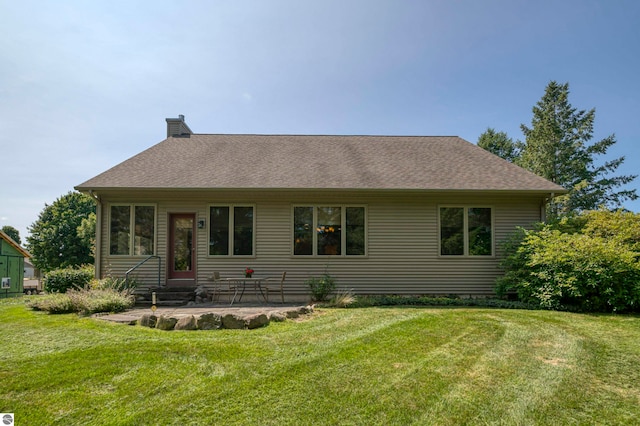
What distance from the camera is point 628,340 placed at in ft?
16.6

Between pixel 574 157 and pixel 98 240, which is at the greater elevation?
pixel 574 157

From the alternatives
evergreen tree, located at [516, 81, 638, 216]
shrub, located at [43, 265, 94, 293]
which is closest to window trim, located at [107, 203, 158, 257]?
shrub, located at [43, 265, 94, 293]

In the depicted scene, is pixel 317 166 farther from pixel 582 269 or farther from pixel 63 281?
pixel 63 281

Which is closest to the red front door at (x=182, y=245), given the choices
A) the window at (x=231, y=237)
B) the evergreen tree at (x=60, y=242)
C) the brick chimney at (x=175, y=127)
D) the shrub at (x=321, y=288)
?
the window at (x=231, y=237)

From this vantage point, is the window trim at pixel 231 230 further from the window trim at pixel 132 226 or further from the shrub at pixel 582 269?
the shrub at pixel 582 269

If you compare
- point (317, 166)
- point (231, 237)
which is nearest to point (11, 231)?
point (231, 237)

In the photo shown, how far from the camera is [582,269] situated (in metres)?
7.30

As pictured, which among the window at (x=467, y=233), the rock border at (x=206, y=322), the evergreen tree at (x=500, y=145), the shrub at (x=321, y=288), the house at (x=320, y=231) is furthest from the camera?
the evergreen tree at (x=500, y=145)

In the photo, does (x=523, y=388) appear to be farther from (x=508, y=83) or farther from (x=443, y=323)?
(x=508, y=83)

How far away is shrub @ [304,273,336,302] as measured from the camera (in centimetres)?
853

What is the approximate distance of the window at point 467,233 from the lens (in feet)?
31.0

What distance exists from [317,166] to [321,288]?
379 cm

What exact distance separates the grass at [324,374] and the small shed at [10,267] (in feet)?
45.7

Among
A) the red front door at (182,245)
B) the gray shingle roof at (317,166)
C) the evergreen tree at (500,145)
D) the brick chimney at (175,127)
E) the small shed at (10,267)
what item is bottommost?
the small shed at (10,267)
